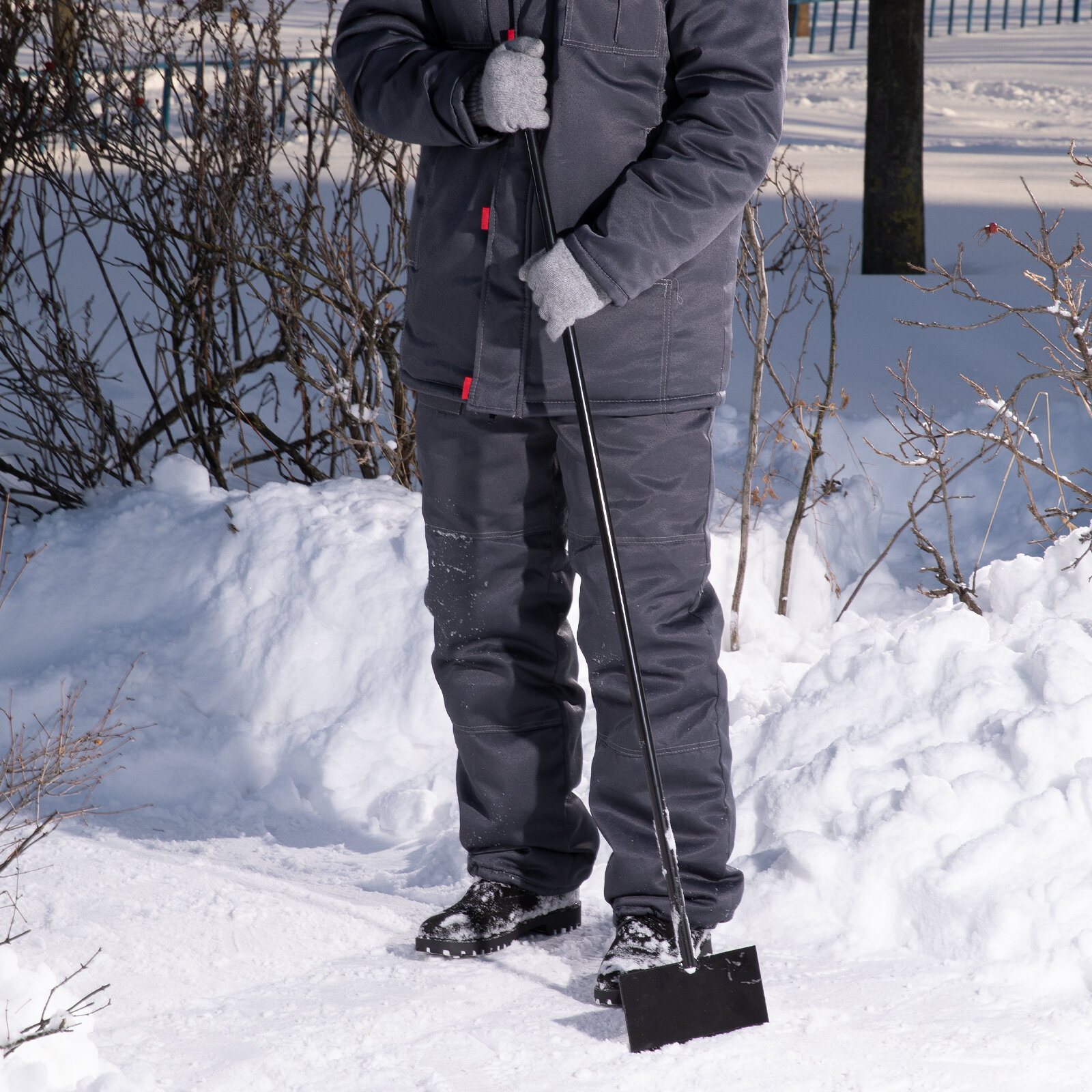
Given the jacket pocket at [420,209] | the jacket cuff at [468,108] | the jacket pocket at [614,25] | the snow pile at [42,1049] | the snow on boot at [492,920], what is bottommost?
the snow on boot at [492,920]

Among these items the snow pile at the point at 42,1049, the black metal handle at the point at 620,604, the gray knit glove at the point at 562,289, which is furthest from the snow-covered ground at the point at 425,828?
the gray knit glove at the point at 562,289

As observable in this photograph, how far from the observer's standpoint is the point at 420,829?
9.60 feet

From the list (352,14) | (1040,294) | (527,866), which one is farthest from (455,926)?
(1040,294)

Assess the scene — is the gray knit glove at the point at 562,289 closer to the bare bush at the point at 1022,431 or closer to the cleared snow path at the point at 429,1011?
the cleared snow path at the point at 429,1011

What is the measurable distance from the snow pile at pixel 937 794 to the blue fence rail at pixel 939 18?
20366 mm

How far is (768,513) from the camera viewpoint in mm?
4156

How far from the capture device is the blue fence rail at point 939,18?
2250 centimetres

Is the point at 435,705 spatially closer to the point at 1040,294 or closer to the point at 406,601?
the point at 406,601

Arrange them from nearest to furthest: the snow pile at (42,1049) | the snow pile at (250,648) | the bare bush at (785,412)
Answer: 1. the snow pile at (42,1049)
2. the snow pile at (250,648)
3. the bare bush at (785,412)

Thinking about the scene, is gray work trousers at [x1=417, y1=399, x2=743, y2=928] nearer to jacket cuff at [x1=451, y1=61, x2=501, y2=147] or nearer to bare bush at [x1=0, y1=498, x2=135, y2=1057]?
jacket cuff at [x1=451, y1=61, x2=501, y2=147]

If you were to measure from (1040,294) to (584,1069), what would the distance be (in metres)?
5.49

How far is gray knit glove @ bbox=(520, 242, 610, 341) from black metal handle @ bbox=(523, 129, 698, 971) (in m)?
0.03

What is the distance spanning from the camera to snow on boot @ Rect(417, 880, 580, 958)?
7.25ft

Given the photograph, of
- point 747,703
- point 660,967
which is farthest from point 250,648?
point 660,967
